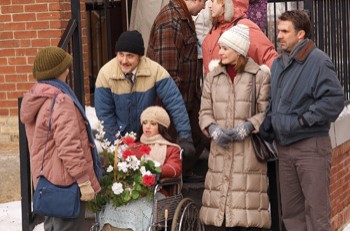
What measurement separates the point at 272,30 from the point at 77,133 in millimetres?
4677

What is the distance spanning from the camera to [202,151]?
998 centimetres

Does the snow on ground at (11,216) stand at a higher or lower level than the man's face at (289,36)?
lower

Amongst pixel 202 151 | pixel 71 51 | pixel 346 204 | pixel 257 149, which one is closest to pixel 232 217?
pixel 257 149

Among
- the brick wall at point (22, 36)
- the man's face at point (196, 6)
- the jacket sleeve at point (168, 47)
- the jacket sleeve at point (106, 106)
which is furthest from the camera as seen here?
the brick wall at point (22, 36)

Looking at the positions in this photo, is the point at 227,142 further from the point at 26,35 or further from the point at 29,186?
the point at 26,35

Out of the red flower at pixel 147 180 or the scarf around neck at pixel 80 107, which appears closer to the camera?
the scarf around neck at pixel 80 107

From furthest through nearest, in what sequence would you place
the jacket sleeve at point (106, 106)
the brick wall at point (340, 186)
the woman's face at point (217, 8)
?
the brick wall at point (340, 186)
the woman's face at point (217, 8)
the jacket sleeve at point (106, 106)

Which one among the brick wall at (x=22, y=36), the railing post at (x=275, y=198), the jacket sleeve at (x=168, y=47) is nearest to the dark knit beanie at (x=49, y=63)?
the jacket sleeve at (x=168, y=47)

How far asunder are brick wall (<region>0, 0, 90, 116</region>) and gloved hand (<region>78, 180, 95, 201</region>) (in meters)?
2.74

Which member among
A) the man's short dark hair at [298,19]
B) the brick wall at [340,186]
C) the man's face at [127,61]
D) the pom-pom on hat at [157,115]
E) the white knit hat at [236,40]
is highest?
the man's short dark hair at [298,19]

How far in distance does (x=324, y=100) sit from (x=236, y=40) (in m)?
0.83

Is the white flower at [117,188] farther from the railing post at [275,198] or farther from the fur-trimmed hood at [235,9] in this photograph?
the fur-trimmed hood at [235,9]

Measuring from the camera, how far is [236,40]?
877 centimetres

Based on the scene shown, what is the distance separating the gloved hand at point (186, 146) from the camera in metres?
8.81
